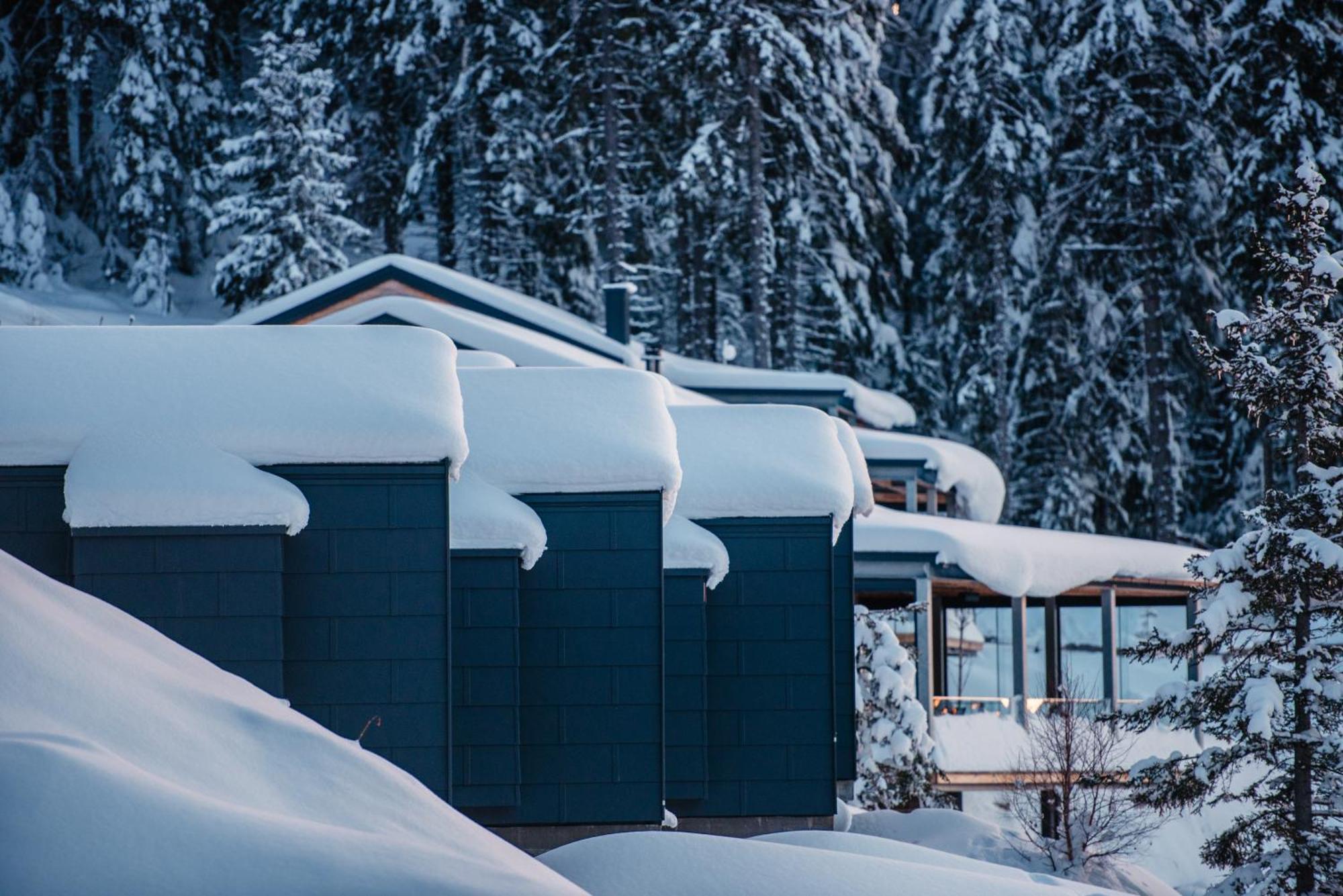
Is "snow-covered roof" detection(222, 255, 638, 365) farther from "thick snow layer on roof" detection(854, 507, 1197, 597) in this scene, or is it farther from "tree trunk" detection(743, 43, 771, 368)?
"tree trunk" detection(743, 43, 771, 368)

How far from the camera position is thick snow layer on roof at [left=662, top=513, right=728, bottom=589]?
12070 millimetres

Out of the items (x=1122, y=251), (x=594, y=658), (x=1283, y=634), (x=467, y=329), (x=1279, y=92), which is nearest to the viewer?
(x=594, y=658)

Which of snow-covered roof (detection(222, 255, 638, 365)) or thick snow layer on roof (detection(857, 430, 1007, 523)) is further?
thick snow layer on roof (detection(857, 430, 1007, 523))

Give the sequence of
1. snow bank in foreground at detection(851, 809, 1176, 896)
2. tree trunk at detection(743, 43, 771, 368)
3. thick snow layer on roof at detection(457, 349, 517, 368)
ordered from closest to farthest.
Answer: thick snow layer on roof at detection(457, 349, 517, 368) → snow bank in foreground at detection(851, 809, 1176, 896) → tree trunk at detection(743, 43, 771, 368)

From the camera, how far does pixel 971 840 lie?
1600cm

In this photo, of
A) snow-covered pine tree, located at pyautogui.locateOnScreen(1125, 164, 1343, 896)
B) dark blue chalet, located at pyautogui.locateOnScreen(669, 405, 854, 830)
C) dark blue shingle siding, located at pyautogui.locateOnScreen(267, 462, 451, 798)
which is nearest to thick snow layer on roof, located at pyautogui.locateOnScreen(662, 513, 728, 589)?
dark blue chalet, located at pyautogui.locateOnScreen(669, 405, 854, 830)

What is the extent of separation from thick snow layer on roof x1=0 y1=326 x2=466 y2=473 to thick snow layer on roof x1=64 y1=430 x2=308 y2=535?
0.72ft

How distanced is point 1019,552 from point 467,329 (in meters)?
7.97

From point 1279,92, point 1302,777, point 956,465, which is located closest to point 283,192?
point 956,465

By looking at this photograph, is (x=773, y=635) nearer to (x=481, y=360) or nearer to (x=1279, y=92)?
(x=481, y=360)

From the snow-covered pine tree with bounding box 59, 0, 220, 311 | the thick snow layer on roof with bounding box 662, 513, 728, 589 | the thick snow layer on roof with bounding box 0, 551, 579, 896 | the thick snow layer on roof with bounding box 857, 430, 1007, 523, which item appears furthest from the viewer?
the snow-covered pine tree with bounding box 59, 0, 220, 311

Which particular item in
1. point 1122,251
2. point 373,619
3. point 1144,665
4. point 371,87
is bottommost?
point 1144,665

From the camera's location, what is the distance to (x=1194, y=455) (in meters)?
40.9

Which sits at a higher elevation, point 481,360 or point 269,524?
point 481,360
